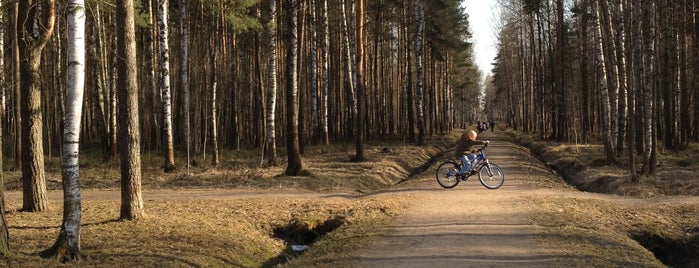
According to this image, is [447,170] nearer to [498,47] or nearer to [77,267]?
[77,267]

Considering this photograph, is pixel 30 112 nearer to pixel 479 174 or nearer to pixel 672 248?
pixel 479 174

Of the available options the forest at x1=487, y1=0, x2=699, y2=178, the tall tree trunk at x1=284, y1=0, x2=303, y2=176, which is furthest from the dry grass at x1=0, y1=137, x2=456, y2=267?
the forest at x1=487, y1=0, x2=699, y2=178

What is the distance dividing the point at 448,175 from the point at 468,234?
620 cm

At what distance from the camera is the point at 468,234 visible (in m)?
8.78

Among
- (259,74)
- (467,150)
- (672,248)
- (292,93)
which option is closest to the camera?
(672,248)

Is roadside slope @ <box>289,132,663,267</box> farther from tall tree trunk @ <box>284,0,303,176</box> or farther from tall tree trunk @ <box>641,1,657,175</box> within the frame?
tall tree trunk @ <box>284,0,303,176</box>

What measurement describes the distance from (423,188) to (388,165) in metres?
6.27

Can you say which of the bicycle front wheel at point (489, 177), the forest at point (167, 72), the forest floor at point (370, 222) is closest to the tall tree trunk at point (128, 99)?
the forest at point (167, 72)

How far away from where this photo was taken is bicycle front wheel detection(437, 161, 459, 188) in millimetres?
14914

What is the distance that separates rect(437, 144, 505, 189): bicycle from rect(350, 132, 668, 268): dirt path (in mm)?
409

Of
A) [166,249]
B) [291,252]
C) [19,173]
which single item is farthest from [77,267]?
[19,173]

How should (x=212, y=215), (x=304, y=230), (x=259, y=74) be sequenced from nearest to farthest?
(x=304, y=230) → (x=212, y=215) → (x=259, y=74)

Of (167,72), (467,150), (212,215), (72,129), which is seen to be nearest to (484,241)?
(212,215)

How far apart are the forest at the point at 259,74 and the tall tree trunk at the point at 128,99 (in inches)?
0.8
